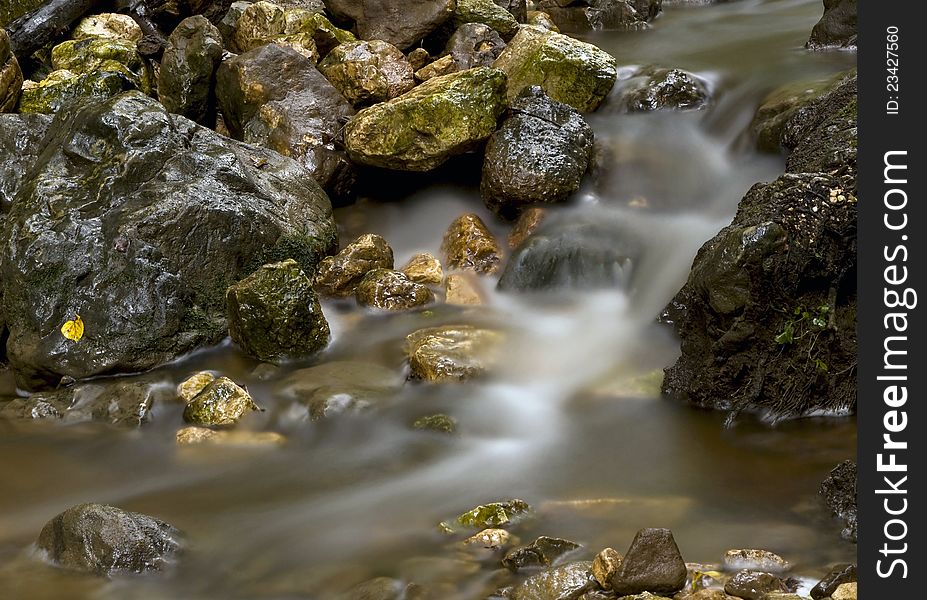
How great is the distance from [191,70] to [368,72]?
181 centimetres

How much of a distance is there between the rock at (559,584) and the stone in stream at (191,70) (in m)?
7.40

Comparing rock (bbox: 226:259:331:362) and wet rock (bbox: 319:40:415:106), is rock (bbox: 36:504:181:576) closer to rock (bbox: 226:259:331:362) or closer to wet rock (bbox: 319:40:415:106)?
rock (bbox: 226:259:331:362)

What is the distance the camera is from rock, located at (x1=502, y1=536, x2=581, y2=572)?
158 inches

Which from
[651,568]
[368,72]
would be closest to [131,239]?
[368,72]

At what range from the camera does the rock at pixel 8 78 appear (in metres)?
9.74

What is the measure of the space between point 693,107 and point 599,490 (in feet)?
18.5

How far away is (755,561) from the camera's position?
12.5ft

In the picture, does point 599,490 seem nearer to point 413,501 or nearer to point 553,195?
point 413,501

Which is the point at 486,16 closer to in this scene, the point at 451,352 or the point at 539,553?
the point at 451,352

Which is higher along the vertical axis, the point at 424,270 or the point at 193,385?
the point at 424,270

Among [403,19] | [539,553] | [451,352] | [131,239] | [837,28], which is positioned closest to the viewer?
[539,553]

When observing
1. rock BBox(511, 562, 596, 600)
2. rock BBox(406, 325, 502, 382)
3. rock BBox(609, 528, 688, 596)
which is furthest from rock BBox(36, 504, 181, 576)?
rock BBox(406, 325, 502, 382)

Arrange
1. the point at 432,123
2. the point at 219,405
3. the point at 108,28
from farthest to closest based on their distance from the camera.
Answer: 1. the point at 108,28
2. the point at 432,123
3. the point at 219,405

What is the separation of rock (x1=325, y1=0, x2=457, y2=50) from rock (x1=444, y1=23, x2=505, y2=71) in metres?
0.31
